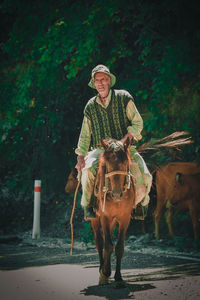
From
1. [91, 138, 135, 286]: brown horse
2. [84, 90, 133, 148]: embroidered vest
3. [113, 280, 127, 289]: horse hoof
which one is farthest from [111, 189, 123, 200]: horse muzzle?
[84, 90, 133, 148]: embroidered vest

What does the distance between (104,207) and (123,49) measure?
21.3ft

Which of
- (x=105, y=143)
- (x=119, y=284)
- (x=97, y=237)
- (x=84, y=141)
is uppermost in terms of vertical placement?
(x=84, y=141)

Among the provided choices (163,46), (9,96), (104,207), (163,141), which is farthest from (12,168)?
(104,207)

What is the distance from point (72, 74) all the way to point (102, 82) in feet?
16.0

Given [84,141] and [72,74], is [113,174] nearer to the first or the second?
[84,141]

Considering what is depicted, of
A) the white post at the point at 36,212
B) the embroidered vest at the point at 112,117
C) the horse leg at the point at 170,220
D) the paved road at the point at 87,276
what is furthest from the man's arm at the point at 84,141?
the white post at the point at 36,212

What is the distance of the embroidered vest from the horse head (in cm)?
62

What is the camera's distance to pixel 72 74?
11.4 m

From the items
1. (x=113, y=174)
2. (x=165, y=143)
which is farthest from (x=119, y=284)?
(x=165, y=143)

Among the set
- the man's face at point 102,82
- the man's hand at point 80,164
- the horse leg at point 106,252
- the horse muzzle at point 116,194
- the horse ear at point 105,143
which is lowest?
the horse leg at point 106,252

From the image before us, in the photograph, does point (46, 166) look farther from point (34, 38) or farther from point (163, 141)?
point (163, 141)

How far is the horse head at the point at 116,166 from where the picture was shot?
5.82 m

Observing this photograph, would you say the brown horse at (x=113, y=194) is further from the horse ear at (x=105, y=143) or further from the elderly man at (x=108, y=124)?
the elderly man at (x=108, y=124)

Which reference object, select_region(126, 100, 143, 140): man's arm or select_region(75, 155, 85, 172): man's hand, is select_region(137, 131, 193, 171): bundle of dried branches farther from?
select_region(75, 155, 85, 172): man's hand
